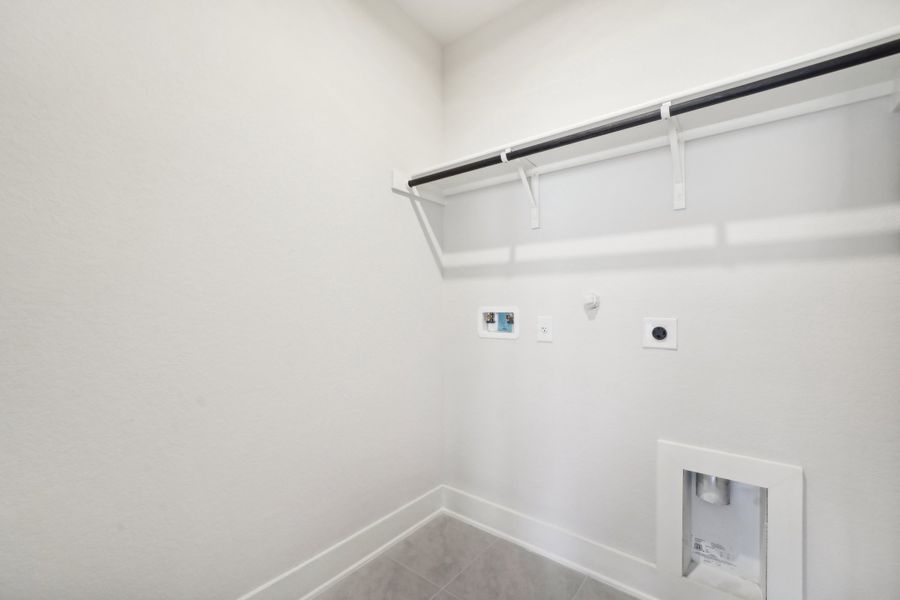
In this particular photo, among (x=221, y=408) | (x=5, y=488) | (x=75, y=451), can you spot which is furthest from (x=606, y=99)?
(x=5, y=488)

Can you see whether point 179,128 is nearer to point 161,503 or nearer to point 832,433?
point 161,503

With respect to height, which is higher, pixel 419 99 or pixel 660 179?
pixel 419 99

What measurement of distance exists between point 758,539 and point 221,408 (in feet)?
6.59

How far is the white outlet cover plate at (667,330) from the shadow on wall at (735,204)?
228 millimetres

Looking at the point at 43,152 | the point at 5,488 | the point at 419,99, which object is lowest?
the point at 5,488

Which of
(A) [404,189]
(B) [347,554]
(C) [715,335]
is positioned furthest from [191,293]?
(C) [715,335]

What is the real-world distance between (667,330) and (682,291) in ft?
0.54

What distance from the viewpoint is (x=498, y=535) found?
1.86 meters

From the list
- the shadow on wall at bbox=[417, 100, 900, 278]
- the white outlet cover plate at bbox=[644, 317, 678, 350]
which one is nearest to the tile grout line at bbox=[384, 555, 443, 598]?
the white outlet cover plate at bbox=[644, 317, 678, 350]

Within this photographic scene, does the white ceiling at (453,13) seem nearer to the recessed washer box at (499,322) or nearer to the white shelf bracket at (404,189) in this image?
the white shelf bracket at (404,189)

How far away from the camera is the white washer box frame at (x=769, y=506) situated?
120 centimetres

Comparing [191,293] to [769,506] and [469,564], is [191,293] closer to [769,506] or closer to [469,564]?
[469,564]

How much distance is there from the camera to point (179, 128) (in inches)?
44.8

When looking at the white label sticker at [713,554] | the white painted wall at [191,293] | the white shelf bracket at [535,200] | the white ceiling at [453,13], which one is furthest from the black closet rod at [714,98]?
the white label sticker at [713,554]
